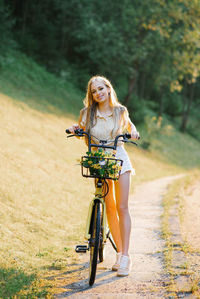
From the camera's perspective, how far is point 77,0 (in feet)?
74.3

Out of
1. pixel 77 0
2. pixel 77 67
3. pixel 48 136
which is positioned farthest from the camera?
pixel 77 67

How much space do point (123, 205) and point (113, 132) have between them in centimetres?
80

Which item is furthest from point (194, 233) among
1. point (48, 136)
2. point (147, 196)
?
point (48, 136)

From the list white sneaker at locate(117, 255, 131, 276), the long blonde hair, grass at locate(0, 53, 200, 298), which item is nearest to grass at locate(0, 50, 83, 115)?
grass at locate(0, 53, 200, 298)

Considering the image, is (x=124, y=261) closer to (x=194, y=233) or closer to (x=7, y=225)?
(x=194, y=233)

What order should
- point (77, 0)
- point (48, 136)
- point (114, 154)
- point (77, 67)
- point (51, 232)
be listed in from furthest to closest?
point (77, 67) < point (77, 0) < point (48, 136) < point (51, 232) < point (114, 154)

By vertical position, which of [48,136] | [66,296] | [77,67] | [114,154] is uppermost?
[77,67]

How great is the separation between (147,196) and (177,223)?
3.17m

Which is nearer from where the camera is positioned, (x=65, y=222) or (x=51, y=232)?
(x=51, y=232)

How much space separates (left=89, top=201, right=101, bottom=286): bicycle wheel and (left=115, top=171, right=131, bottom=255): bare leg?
0.31 meters

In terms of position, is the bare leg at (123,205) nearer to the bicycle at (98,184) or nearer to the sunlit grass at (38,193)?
the bicycle at (98,184)

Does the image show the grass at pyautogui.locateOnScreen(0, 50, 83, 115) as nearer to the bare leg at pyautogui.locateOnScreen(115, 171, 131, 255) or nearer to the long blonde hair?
the long blonde hair

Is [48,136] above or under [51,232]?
above

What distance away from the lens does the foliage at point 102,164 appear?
12.3ft
